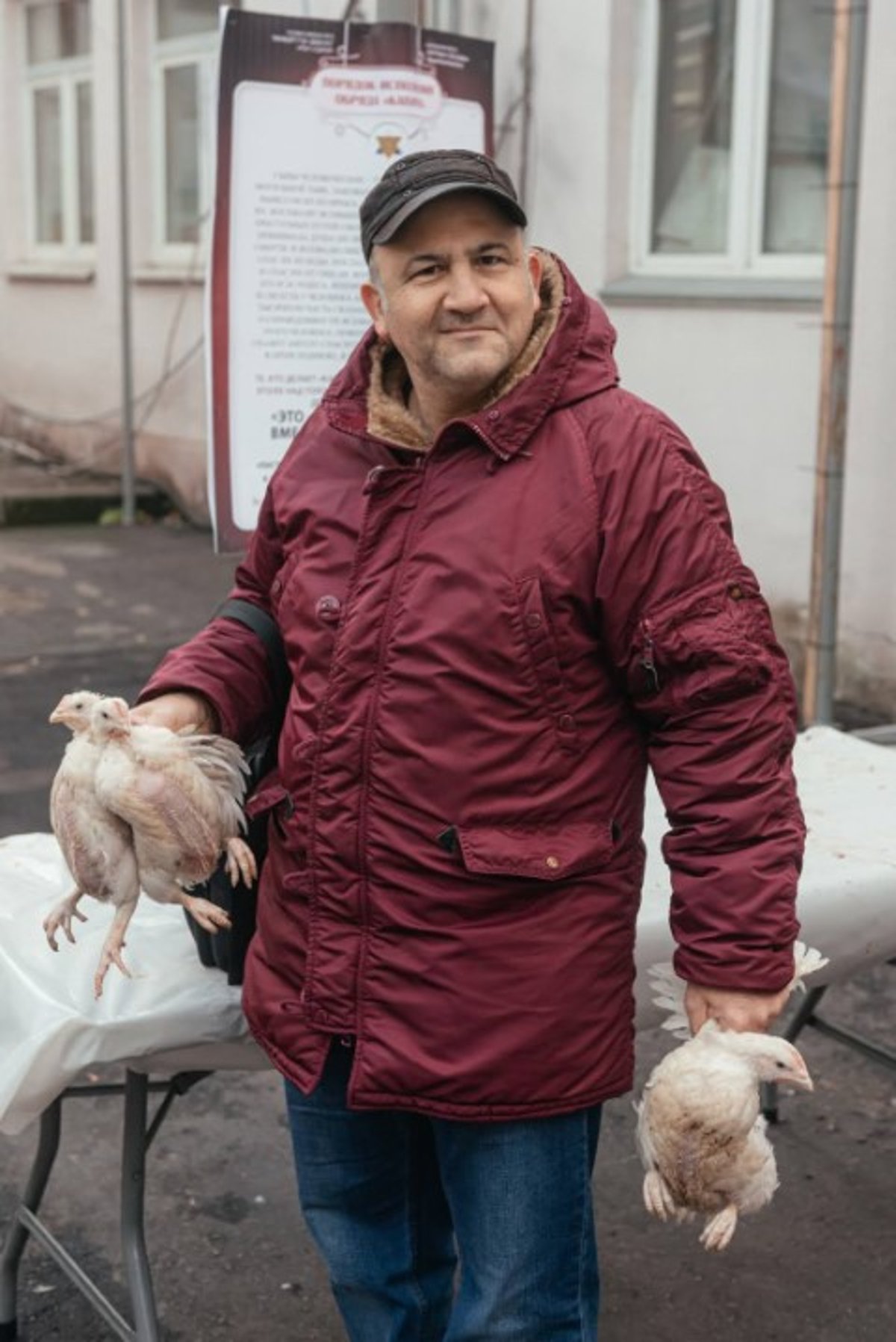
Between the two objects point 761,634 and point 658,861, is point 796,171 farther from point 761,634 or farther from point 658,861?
point 761,634

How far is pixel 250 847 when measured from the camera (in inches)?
91.2

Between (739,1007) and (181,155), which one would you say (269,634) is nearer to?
(739,1007)

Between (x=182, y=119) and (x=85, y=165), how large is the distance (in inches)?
60.3

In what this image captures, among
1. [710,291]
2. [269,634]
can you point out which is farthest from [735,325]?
[269,634]

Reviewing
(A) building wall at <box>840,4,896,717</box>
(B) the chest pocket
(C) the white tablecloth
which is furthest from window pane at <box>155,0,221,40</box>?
(B) the chest pocket

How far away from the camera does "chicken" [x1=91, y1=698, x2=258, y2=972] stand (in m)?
2.05

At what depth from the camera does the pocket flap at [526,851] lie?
1984 millimetres

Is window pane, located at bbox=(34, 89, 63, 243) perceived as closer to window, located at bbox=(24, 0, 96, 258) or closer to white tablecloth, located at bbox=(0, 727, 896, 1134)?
window, located at bbox=(24, 0, 96, 258)

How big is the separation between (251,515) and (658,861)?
7.08ft

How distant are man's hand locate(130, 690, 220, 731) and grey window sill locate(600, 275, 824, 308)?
482 cm

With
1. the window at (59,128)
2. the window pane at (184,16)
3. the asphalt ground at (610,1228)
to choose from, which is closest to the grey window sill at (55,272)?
the window at (59,128)

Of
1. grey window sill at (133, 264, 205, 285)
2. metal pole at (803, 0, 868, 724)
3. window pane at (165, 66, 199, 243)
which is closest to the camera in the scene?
metal pole at (803, 0, 868, 724)

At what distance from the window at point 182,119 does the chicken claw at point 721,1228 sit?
1015cm

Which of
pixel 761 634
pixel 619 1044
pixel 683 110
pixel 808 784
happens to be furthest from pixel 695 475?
pixel 683 110
